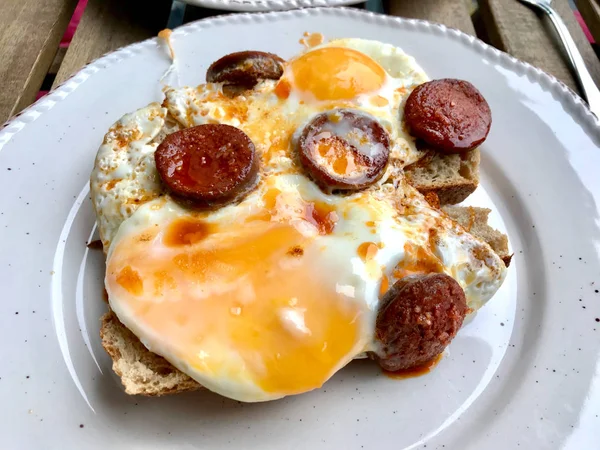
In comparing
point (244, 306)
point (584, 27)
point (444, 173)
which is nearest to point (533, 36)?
point (584, 27)

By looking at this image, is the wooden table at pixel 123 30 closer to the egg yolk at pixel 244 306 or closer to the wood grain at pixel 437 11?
the wood grain at pixel 437 11

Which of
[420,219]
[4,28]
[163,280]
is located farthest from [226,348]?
[4,28]

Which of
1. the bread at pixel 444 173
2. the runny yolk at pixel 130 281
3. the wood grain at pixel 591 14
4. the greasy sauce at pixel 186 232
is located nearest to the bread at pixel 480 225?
the bread at pixel 444 173

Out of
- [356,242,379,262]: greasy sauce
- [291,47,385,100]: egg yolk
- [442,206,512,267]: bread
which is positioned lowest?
[442,206,512,267]: bread

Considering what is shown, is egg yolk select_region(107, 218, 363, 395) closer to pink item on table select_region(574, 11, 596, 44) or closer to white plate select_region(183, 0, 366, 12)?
white plate select_region(183, 0, 366, 12)

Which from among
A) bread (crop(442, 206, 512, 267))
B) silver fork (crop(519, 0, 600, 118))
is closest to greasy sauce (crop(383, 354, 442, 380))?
bread (crop(442, 206, 512, 267))

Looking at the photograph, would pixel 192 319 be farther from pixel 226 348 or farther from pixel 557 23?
pixel 557 23
